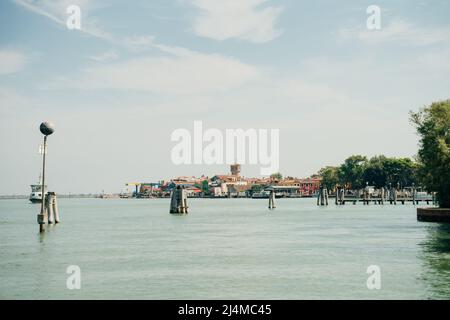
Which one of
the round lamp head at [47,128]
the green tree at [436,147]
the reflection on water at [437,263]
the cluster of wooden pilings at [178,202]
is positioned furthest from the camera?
the cluster of wooden pilings at [178,202]

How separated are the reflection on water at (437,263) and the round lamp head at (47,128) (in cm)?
3542

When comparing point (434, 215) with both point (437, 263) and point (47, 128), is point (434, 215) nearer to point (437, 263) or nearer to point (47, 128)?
point (437, 263)

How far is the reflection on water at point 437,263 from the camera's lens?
1079 inches

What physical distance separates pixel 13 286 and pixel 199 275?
9.85m

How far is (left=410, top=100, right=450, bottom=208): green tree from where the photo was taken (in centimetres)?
6656

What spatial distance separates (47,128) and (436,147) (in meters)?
42.7

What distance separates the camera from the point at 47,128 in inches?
2197

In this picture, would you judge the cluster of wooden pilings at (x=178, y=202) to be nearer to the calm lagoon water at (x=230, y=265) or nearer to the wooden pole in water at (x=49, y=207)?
the wooden pole in water at (x=49, y=207)

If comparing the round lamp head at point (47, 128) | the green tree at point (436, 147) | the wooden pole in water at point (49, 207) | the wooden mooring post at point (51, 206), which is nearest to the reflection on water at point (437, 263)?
the green tree at point (436, 147)

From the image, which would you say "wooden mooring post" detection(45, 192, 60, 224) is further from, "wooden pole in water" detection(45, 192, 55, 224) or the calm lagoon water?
the calm lagoon water

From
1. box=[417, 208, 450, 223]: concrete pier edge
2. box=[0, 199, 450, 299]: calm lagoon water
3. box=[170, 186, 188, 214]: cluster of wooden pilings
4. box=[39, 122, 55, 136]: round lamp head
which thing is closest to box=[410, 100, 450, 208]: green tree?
box=[417, 208, 450, 223]: concrete pier edge

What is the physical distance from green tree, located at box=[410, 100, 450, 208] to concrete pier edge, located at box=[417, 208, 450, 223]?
56.5 inches
